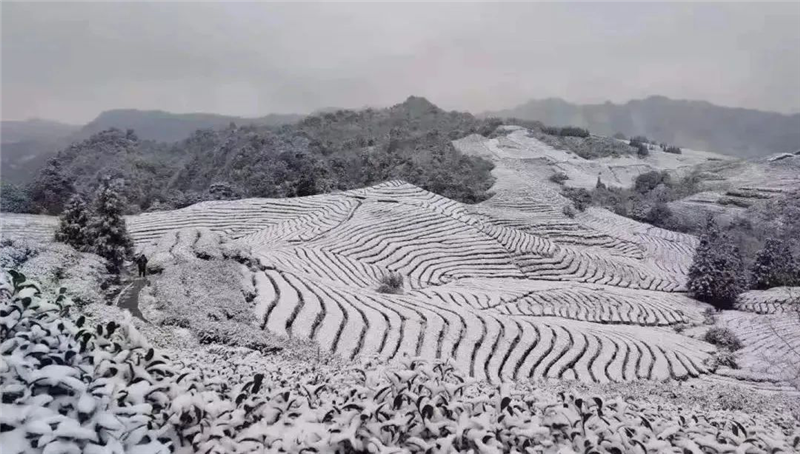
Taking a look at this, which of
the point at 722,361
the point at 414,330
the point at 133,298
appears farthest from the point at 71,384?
the point at 722,361

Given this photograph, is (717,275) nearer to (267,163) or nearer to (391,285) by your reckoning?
(391,285)

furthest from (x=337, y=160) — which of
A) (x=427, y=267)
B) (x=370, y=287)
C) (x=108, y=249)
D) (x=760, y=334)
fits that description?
(x=760, y=334)

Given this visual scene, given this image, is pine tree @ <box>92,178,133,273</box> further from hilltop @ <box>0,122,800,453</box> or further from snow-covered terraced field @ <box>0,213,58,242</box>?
snow-covered terraced field @ <box>0,213,58,242</box>

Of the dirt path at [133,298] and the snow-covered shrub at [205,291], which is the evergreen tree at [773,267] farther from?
the dirt path at [133,298]

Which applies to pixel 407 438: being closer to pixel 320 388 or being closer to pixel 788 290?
pixel 320 388

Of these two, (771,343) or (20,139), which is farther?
(771,343)

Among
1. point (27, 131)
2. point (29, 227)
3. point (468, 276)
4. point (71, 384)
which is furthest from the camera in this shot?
point (468, 276)
